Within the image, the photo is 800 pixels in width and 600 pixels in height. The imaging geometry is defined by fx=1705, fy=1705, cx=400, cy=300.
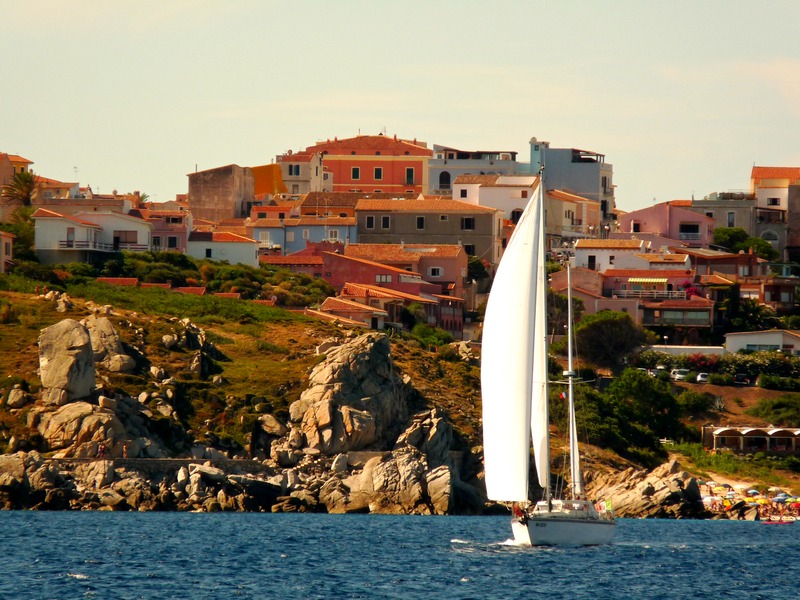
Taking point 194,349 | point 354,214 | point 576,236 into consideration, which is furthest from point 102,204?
point 576,236

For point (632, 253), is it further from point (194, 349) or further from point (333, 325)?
point (194, 349)

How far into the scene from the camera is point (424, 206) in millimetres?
120938

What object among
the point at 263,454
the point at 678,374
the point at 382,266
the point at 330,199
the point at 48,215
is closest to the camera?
the point at 263,454

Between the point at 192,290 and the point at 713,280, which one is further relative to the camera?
the point at 713,280

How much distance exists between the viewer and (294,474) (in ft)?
233

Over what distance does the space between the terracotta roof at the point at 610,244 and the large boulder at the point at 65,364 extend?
54.1 meters

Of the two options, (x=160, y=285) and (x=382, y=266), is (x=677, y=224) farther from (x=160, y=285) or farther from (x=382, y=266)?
(x=160, y=285)

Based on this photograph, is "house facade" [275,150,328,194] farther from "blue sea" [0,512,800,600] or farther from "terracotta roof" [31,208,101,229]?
"blue sea" [0,512,800,600]

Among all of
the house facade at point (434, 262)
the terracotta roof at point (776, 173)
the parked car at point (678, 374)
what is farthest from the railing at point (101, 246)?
the terracotta roof at point (776, 173)

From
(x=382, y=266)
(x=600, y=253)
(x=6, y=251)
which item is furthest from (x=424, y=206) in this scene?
(x=6, y=251)

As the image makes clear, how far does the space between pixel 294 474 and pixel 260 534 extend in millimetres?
13767

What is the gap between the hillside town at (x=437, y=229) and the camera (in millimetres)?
107062

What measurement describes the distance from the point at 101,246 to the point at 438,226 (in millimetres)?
26634

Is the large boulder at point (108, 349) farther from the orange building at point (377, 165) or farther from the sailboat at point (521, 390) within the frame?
the orange building at point (377, 165)
